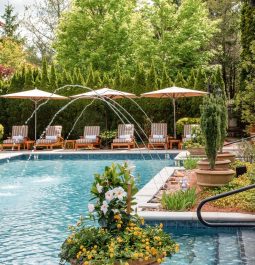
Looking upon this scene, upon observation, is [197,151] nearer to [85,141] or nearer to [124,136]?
[124,136]

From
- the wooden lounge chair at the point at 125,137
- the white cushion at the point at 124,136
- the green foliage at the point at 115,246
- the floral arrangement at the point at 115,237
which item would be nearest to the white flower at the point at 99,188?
the floral arrangement at the point at 115,237

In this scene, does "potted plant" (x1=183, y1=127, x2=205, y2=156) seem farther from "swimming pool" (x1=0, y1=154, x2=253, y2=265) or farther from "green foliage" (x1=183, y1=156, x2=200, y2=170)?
"swimming pool" (x1=0, y1=154, x2=253, y2=265)

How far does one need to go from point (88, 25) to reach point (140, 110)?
10229 mm

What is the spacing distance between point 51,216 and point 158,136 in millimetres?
11460

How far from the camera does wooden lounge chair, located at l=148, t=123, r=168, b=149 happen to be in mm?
19212

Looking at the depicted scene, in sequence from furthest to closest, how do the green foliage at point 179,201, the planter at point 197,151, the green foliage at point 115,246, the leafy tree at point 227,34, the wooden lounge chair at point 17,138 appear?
the leafy tree at point 227,34
the wooden lounge chair at point 17,138
the planter at point 197,151
the green foliage at point 179,201
the green foliage at point 115,246

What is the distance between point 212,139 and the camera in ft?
27.0

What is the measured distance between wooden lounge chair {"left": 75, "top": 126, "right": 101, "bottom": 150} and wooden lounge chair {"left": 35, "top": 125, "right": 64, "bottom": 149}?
887 mm

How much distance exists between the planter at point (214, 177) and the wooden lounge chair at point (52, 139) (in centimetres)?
1241

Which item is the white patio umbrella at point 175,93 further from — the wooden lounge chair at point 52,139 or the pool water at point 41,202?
the wooden lounge chair at point 52,139

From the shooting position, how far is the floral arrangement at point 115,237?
371cm

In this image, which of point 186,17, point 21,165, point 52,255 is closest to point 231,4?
point 186,17

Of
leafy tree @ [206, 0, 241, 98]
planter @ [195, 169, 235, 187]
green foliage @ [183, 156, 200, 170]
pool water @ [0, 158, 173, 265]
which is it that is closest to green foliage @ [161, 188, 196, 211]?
planter @ [195, 169, 235, 187]

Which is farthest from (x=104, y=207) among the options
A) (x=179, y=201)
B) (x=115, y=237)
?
(x=179, y=201)
